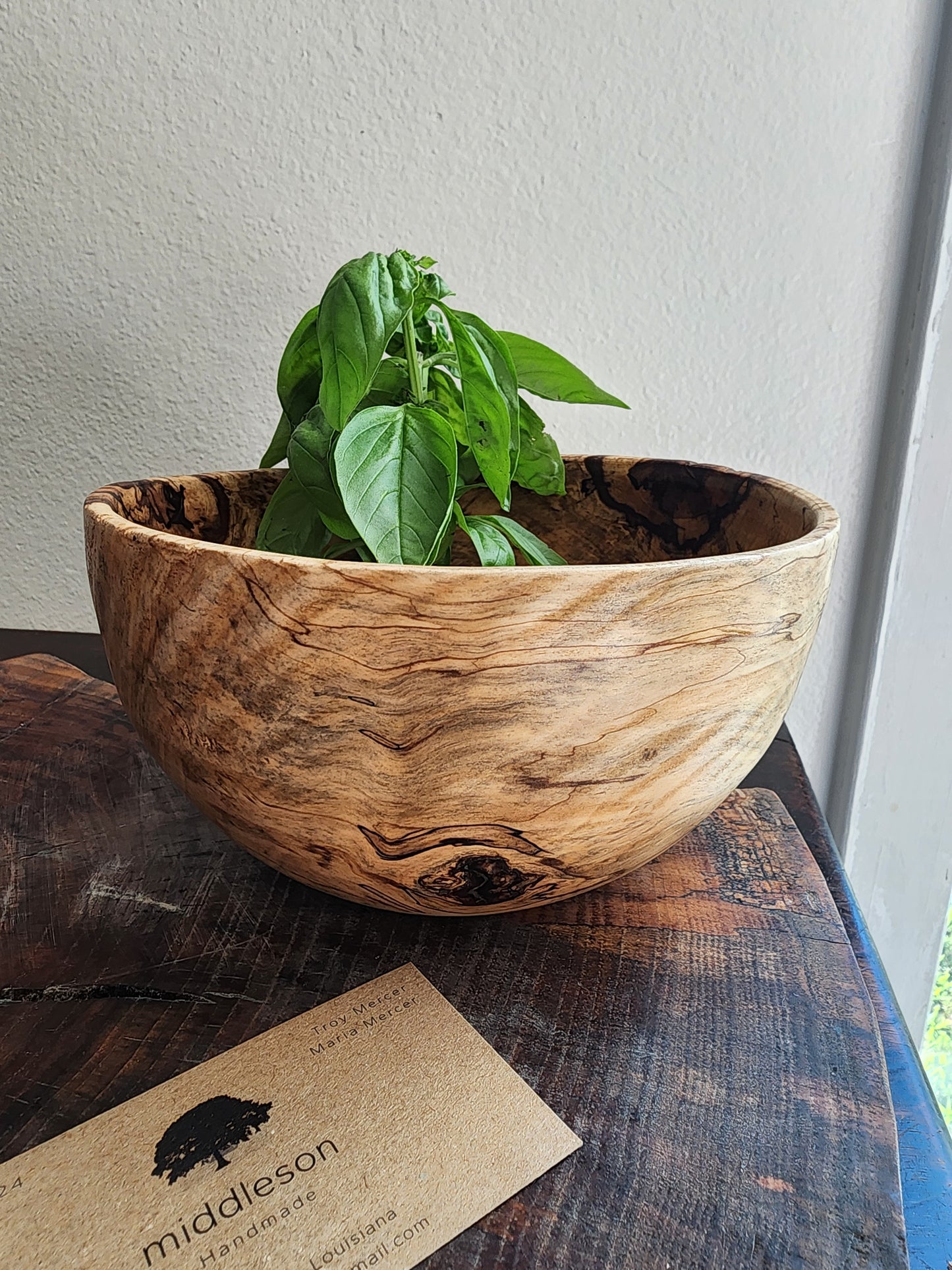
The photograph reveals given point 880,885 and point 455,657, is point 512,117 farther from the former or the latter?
point 880,885

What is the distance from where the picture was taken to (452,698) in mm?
289

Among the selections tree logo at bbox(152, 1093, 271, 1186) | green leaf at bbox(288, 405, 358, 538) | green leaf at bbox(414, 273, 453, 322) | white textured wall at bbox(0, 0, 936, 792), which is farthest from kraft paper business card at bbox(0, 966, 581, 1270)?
white textured wall at bbox(0, 0, 936, 792)

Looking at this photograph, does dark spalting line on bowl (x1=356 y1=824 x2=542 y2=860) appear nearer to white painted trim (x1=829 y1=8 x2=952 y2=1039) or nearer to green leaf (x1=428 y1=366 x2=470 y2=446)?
green leaf (x1=428 y1=366 x2=470 y2=446)

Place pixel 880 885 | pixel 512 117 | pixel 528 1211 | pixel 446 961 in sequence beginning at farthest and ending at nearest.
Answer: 1. pixel 880 885
2. pixel 512 117
3. pixel 446 961
4. pixel 528 1211

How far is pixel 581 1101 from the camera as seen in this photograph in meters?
0.31

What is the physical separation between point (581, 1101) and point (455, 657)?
6.7 inches

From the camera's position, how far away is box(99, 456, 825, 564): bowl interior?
1.53 ft

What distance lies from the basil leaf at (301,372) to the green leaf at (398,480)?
10 cm

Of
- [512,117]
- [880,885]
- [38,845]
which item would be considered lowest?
[880,885]

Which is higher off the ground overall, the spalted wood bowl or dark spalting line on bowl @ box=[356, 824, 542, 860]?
the spalted wood bowl

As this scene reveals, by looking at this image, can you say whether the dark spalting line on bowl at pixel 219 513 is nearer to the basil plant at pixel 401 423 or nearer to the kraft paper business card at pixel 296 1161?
the basil plant at pixel 401 423

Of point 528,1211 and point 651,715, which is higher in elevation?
point 651,715

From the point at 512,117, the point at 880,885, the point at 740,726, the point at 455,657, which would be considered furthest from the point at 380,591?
the point at 880,885

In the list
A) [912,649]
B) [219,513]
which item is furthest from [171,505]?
[912,649]
